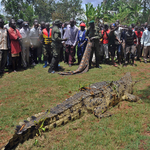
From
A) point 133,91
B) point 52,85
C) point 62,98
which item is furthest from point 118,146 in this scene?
point 52,85

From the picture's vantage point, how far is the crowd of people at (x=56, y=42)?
21.6 feet

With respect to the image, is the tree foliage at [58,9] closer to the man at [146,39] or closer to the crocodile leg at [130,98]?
the man at [146,39]

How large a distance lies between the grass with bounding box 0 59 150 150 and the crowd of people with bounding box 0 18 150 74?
4.74 feet

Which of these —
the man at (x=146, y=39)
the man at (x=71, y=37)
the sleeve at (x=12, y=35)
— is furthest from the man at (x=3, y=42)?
the man at (x=146, y=39)

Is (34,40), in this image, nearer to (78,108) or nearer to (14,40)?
(14,40)

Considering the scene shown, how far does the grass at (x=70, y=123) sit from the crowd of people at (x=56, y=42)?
1.45m

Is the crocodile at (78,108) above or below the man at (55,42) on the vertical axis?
below

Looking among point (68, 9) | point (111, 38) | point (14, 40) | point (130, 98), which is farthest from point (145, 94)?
point (68, 9)

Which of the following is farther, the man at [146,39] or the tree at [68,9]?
the tree at [68,9]

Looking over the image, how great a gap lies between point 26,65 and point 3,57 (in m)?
1.24

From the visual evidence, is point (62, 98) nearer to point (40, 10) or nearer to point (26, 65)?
point (26, 65)

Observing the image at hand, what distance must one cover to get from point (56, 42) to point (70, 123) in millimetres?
4338

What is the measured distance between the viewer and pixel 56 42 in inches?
263

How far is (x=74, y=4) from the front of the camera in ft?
98.9
